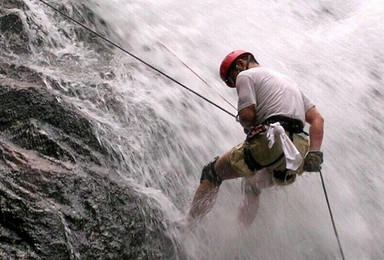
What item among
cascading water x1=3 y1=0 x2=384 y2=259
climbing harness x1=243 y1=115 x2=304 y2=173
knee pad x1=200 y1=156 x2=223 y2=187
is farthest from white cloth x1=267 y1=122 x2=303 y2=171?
cascading water x1=3 y1=0 x2=384 y2=259

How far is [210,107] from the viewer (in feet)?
21.7

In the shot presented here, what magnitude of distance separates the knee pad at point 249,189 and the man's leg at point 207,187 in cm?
42

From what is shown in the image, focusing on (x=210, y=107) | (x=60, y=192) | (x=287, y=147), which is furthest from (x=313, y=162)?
(x=210, y=107)

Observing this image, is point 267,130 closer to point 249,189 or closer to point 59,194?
point 249,189

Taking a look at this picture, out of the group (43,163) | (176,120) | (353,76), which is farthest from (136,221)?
(353,76)

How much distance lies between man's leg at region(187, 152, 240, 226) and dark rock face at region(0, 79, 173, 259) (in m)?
0.46

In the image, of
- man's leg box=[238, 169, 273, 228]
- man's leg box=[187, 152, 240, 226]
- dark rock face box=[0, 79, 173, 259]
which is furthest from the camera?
man's leg box=[238, 169, 273, 228]

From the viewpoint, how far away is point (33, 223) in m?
3.62

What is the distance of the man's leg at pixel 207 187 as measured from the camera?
4801mm

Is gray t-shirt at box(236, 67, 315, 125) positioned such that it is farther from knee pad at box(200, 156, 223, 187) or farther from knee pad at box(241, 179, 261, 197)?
knee pad at box(241, 179, 261, 197)

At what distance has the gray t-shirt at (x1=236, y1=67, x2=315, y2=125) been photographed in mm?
4570

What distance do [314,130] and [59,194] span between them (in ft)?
7.78

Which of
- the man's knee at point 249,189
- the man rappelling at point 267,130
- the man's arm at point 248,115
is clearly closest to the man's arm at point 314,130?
the man rappelling at point 267,130

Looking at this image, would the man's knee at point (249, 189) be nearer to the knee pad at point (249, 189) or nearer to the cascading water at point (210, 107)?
the knee pad at point (249, 189)
